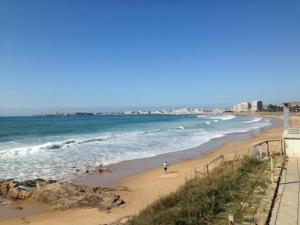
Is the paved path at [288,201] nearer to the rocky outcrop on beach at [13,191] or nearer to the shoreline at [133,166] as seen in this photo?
the shoreline at [133,166]

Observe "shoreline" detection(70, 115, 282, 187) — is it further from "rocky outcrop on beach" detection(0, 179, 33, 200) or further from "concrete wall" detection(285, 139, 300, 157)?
"concrete wall" detection(285, 139, 300, 157)

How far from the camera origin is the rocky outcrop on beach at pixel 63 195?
13.2 m

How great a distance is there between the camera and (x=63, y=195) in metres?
13.9

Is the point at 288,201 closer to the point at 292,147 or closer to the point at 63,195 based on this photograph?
the point at 292,147

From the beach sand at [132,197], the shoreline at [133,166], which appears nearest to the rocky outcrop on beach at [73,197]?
the beach sand at [132,197]

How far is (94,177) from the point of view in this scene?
19344 mm

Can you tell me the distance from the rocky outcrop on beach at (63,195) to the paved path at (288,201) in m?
5.53

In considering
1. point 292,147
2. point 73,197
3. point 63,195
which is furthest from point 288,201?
point 63,195

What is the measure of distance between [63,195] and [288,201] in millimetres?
7809

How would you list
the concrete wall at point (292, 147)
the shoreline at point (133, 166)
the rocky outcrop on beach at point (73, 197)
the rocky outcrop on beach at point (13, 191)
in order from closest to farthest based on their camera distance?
the rocky outcrop on beach at point (73, 197) → the rocky outcrop on beach at point (13, 191) → the concrete wall at point (292, 147) → the shoreline at point (133, 166)

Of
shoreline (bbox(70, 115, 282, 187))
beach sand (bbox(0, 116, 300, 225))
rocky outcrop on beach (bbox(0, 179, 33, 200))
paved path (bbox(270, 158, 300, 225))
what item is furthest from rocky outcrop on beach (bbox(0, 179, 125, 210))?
paved path (bbox(270, 158, 300, 225))

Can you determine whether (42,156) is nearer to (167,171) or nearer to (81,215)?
(167,171)

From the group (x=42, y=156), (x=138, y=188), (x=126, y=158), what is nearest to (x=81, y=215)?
(x=138, y=188)

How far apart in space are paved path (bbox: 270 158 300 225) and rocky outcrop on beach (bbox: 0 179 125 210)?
5531 mm
